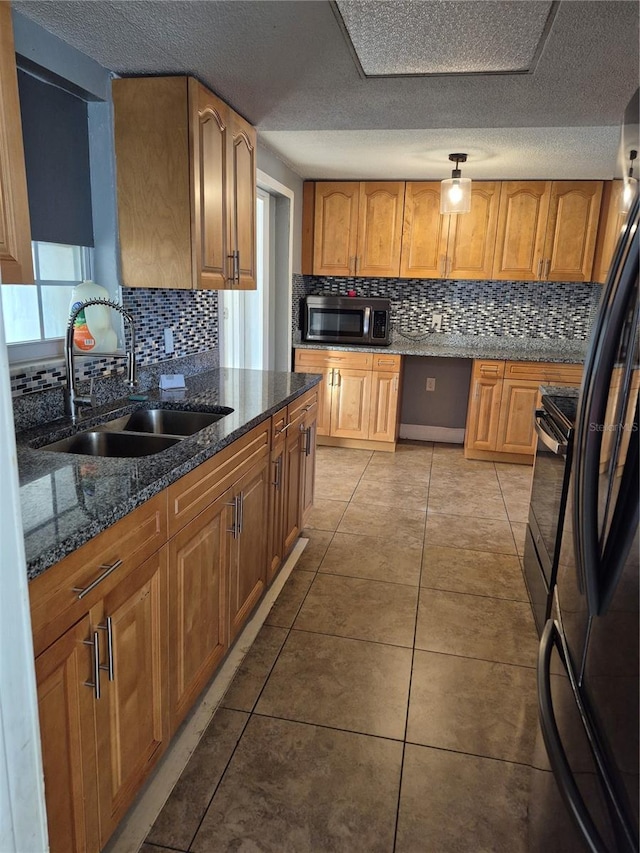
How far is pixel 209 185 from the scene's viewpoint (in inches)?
94.9

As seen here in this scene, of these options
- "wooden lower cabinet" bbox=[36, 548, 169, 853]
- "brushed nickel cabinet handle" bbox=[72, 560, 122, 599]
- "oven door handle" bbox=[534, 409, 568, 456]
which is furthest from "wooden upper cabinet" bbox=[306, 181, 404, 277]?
"brushed nickel cabinet handle" bbox=[72, 560, 122, 599]

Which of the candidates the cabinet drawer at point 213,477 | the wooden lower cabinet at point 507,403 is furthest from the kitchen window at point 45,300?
the wooden lower cabinet at point 507,403

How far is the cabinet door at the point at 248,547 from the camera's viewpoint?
6.86ft

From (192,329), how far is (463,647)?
6.57 feet

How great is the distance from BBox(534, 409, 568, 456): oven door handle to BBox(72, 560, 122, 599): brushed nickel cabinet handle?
63.1 inches

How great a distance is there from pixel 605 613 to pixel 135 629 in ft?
3.34

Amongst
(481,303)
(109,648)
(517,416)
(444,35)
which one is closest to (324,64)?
(444,35)

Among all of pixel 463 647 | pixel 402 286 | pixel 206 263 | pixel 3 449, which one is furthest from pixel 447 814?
pixel 402 286

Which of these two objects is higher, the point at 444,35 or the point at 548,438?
the point at 444,35

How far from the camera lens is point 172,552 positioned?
157 centimetres

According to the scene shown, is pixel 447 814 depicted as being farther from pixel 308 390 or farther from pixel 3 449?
pixel 308 390

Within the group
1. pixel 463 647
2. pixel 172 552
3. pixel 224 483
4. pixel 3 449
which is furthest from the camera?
pixel 463 647

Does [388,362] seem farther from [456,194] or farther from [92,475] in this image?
[92,475]

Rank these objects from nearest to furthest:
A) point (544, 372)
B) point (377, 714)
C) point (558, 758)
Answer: point (558, 758), point (377, 714), point (544, 372)
